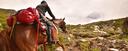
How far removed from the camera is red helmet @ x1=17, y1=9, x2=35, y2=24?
10.6m

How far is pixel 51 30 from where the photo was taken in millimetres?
11727

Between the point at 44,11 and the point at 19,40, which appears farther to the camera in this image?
the point at 44,11

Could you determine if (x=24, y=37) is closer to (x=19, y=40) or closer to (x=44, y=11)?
(x=19, y=40)

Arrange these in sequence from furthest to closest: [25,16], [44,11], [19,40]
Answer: [44,11]
[25,16]
[19,40]

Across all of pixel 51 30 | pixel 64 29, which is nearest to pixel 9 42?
pixel 51 30

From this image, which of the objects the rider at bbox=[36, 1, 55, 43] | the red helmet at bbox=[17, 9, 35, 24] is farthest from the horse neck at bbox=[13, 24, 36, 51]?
the rider at bbox=[36, 1, 55, 43]

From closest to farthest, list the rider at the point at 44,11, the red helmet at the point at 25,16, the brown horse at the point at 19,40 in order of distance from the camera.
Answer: the brown horse at the point at 19,40 < the red helmet at the point at 25,16 < the rider at the point at 44,11

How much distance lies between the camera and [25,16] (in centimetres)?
1061

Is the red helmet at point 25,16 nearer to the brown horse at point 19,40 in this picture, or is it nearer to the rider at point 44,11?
the brown horse at point 19,40

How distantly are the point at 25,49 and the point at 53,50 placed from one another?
1213 centimetres

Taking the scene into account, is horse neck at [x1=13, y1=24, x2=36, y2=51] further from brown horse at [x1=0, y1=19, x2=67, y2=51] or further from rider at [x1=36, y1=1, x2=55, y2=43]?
rider at [x1=36, y1=1, x2=55, y2=43]

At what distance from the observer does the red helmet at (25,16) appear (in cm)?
1056

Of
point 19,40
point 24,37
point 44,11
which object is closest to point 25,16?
point 24,37

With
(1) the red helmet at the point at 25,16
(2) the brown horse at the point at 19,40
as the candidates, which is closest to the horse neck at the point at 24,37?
(2) the brown horse at the point at 19,40
